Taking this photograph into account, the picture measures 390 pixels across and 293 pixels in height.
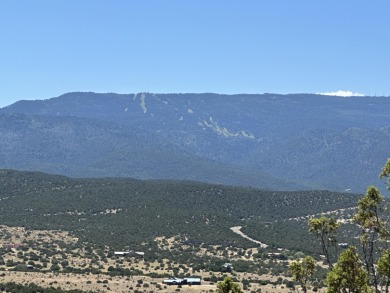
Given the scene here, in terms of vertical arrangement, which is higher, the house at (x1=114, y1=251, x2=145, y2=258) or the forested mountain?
the forested mountain

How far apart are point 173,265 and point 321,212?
80.2 meters

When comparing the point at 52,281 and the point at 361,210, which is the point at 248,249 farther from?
the point at 361,210

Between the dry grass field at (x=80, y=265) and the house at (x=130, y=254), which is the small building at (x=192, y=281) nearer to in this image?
the dry grass field at (x=80, y=265)

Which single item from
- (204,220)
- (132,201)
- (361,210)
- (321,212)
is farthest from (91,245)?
(361,210)

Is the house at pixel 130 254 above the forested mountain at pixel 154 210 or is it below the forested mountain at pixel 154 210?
below

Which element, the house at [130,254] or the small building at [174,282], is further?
the house at [130,254]

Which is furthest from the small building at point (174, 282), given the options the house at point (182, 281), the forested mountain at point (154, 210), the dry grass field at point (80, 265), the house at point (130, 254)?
the forested mountain at point (154, 210)

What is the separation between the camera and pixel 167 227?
135125mm

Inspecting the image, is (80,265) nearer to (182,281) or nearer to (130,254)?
(130,254)

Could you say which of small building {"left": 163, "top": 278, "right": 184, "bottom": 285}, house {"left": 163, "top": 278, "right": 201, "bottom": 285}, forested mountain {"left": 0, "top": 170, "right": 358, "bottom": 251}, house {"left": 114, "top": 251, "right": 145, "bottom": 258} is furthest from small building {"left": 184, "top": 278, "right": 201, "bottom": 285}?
forested mountain {"left": 0, "top": 170, "right": 358, "bottom": 251}

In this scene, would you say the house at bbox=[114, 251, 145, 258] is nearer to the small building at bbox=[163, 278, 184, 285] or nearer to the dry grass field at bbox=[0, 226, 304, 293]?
the dry grass field at bbox=[0, 226, 304, 293]

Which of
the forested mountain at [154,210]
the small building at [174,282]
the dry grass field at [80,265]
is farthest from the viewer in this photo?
the forested mountain at [154,210]

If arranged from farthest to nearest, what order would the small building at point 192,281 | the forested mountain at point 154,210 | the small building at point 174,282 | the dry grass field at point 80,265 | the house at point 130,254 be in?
1. the forested mountain at point 154,210
2. the house at point 130,254
3. the small building at point 192,281
4. the small building at point 174,282
5. the dry grass field at point 80,265

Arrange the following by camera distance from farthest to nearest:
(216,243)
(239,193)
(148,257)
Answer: (239,193)
(216,243)
(148,257)
